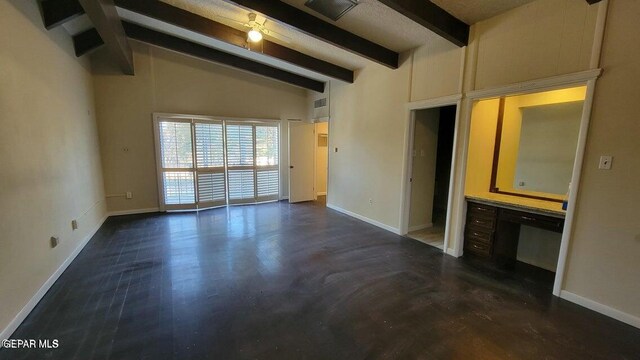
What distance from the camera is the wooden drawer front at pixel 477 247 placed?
10.6ft

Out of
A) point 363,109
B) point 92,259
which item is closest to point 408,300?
point 363,109

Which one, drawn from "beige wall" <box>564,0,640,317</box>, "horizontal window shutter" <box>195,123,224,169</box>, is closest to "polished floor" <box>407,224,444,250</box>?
"beige wall" <box>564,0,640,317</box>

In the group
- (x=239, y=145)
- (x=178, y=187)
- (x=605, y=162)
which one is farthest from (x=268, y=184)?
(x=605, y=162)

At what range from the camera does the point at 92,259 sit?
321cm

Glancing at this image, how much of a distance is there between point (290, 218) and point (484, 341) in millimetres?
3724

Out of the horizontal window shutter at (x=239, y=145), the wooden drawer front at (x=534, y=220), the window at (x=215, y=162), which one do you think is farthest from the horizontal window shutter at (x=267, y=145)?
the wooden drawer front at (x=534, y=220)

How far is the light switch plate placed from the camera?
2193 mm

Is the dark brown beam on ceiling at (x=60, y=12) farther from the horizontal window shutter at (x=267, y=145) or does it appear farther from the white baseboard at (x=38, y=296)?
the horizontal window shutter at (x=267, y=145)

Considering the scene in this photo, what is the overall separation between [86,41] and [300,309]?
4.91 meters

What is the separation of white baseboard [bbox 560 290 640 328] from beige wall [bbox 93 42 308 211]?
6112 mm

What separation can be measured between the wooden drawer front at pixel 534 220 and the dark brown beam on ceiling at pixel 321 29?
263 centimetres

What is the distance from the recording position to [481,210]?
3240 mm

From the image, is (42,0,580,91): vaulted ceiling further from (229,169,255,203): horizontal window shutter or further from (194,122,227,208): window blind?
(229,169,255,203): horizontal window shutter

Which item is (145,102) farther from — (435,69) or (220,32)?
(435,69)
